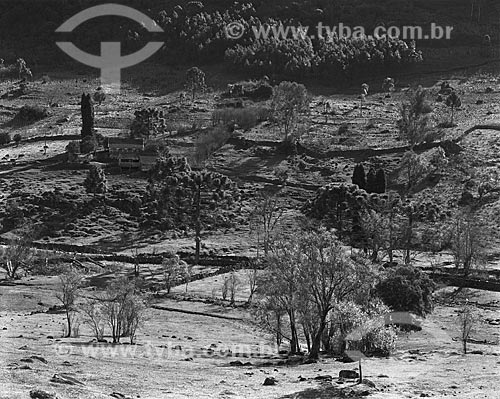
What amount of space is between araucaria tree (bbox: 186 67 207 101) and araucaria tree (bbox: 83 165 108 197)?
57.3 meters

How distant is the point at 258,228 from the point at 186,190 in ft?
35.3

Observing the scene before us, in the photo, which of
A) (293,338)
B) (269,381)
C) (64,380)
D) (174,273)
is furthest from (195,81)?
(64,380)

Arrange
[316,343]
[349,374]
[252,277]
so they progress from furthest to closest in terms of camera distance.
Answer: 1. [252,277]
2. [316,343]
3. [349,374]

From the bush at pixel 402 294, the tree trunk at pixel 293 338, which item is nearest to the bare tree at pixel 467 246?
the bush at pixel 402 294

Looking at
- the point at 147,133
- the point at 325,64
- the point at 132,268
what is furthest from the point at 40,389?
the point at 325,64

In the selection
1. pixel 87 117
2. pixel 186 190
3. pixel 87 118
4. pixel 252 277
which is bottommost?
pixel 252 277

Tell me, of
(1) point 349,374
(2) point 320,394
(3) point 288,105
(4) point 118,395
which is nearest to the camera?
(4) point 118,395

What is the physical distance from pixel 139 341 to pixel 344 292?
14.4m

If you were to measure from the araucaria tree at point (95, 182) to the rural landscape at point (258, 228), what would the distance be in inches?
10.0

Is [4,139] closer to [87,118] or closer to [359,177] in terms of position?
[87,118]

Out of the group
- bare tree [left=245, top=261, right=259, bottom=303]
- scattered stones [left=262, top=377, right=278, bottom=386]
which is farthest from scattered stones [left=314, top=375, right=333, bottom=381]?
bare tree [left=245, top=261, right=259, bottom=303]

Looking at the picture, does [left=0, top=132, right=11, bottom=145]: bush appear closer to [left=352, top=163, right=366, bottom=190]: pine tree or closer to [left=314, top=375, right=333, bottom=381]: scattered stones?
[left=352, top=163, right=366, bottom=190]: pine tree

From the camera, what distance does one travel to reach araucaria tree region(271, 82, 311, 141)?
139 m

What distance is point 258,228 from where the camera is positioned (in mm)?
103125
